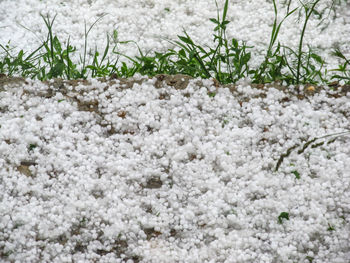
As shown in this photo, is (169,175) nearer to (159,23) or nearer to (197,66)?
(197,66)

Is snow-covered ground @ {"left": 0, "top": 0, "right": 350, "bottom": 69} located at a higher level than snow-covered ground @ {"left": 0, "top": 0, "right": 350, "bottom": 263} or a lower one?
higher

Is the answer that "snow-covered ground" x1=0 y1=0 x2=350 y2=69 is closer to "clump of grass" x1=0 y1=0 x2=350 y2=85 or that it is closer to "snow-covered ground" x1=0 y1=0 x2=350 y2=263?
"clump of grass" x1=0 y1=0 x2=350 y2=85

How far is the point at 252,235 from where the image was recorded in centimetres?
199

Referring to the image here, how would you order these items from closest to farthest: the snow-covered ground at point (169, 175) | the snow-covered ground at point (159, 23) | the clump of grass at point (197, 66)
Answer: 1. the snow-covered ground at point (169, 175)
2. the clump of grass at point (197, 66)
3. the snow-covered ground at point (159, 23)

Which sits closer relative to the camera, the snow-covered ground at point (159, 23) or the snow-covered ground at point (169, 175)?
the snow-covered ground at point (169, 175)

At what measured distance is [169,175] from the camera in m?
2.26

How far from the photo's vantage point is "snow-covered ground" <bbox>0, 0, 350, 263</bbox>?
195cm

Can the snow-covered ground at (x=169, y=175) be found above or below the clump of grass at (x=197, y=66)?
below

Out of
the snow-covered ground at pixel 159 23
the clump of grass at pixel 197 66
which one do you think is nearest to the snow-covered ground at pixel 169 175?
the clump of grass at pixel 197 66

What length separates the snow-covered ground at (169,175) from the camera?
1951 mm

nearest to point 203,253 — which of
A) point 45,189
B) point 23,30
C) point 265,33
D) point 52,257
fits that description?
point 52,257

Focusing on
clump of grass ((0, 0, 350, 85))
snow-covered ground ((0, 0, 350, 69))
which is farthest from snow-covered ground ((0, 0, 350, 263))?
snow-covered ground ((0, 0, 350, 69))

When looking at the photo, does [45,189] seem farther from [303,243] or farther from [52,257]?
[303,243]

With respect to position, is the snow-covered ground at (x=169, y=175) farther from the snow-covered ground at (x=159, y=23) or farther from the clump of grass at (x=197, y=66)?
the snow-covered ground at (x=159, y=23)
